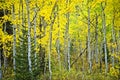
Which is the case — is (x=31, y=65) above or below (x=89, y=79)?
above

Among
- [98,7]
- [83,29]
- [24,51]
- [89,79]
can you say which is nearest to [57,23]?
[98,7]

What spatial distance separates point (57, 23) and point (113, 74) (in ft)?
21.8

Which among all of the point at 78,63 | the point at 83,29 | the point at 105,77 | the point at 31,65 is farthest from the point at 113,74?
the point at 83,29

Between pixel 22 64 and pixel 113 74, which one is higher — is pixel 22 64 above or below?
above

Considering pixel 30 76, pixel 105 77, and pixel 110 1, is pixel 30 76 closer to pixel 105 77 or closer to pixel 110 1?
pixel 105 77

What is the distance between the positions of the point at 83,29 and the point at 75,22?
1.74 meters

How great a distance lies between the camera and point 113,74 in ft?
58.1

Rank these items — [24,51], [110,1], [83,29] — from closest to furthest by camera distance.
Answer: [24,51] → [110,1] → [83,29]

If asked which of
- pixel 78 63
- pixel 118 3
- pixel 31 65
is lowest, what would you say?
pixel 78 63

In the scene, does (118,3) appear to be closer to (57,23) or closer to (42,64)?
(57,23)

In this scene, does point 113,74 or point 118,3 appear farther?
point 118,3

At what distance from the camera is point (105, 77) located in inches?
706

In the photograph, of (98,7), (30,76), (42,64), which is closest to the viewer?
(30,76)

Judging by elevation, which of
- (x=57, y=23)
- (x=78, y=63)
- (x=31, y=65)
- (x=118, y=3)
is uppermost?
(x=118, y=3)
